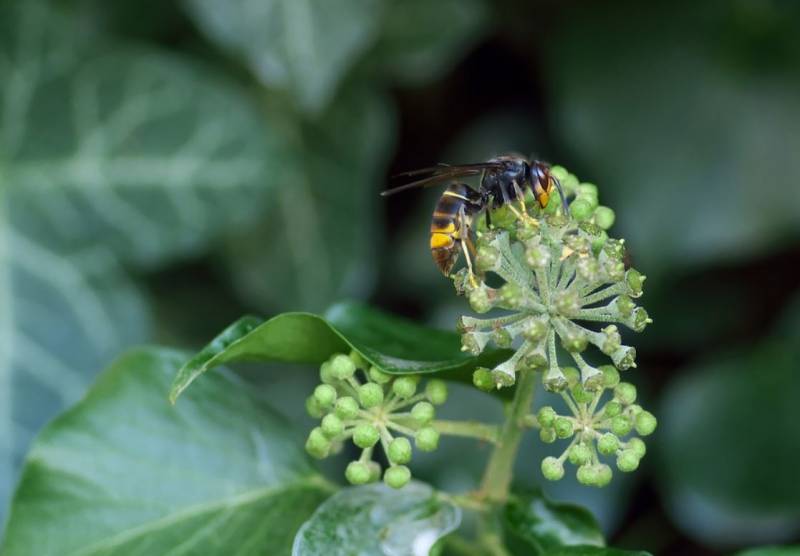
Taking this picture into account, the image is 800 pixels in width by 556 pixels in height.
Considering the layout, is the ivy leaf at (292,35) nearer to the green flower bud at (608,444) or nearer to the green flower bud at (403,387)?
the green flower bud at (403,387)

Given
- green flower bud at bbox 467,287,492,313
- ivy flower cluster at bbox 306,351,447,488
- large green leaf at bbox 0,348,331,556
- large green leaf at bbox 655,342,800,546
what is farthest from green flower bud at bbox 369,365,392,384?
large green leaf at bbox 655,342,800,546

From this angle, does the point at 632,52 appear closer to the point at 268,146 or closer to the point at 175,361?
the point at 268,146

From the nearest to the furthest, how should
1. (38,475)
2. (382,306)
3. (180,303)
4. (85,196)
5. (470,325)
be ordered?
(470,325) → (38,475) → (85,196) → (180,303) → (382,306)

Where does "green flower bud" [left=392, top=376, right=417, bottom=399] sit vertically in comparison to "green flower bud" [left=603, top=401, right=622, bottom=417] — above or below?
above

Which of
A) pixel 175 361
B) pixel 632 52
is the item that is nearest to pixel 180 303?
pixel 175 361

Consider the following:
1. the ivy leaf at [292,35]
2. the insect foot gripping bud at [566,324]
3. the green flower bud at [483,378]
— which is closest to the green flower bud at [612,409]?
the insect foot gripping bud at [566,324]

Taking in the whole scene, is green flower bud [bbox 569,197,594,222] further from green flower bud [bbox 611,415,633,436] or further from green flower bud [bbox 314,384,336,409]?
green flower bud [bbox 314,384,336,409]
